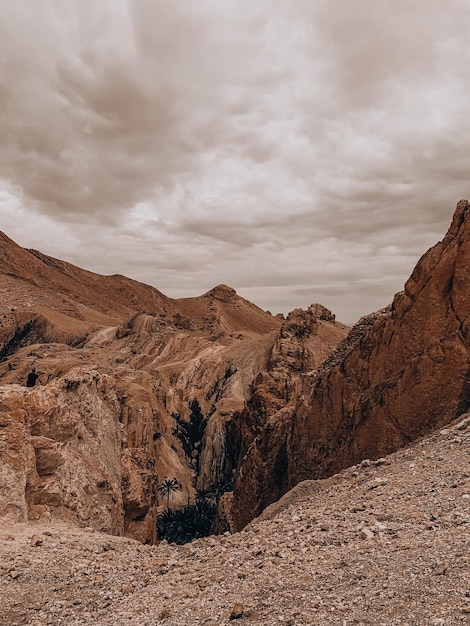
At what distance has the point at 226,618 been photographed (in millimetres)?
6234

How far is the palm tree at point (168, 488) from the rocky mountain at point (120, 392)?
1.66ft

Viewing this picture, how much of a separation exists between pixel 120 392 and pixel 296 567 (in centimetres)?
3326

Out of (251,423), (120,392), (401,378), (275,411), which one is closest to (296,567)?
(401,378)

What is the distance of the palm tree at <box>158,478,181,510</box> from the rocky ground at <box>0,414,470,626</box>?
1321 inches

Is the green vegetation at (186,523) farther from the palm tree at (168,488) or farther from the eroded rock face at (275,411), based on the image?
the eroded rock face at (275,411)

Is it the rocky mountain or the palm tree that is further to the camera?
the palm tree

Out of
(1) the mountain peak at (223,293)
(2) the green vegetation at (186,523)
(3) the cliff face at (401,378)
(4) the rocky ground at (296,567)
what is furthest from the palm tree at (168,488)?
(1) the mountain peak at (223,293)

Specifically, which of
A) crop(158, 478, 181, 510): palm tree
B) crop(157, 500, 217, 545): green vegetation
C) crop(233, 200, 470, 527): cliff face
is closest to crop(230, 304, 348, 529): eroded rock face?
crop(233, 200, 470, 527): cliff face

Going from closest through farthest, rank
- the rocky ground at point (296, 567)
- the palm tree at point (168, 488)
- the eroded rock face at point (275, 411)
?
the rocky ground at point (296, 567)
the eroded rock face at point (275, 411)
the palm tree at point (168, 488)

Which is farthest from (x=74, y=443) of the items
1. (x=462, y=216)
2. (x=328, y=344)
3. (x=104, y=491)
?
(x=328, y=344)

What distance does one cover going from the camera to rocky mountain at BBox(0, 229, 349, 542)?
13.8 meters

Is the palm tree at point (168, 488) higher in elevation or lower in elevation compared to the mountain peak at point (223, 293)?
lower

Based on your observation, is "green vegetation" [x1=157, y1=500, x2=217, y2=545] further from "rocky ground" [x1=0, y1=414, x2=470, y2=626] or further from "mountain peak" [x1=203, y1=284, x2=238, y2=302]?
"mountain peak" [x1=203, y1=284, x2=238, y2=302]

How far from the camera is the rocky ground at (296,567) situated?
5.74m
